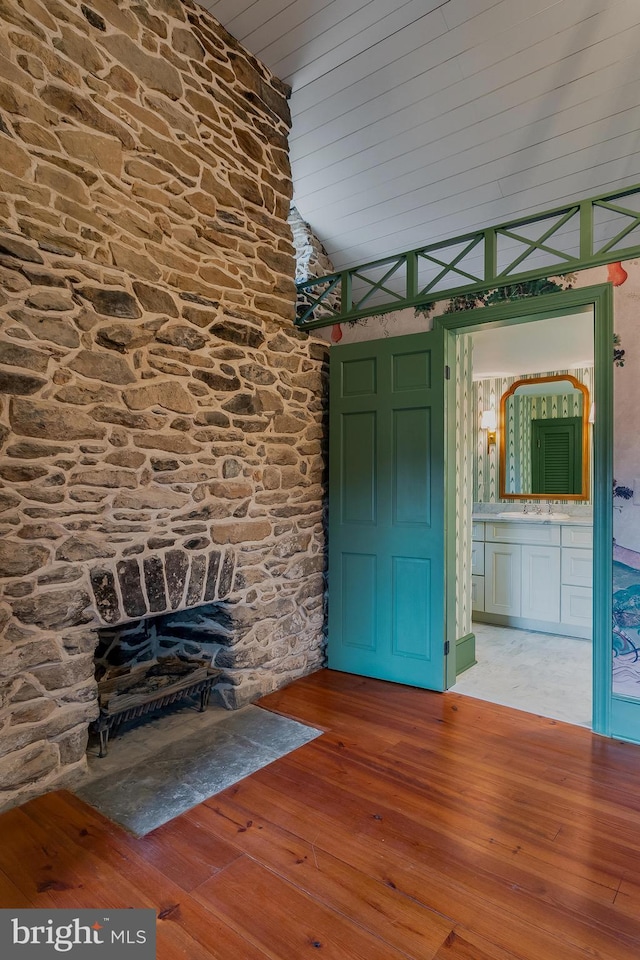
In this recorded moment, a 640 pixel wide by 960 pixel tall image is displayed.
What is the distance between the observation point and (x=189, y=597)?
2.86 metres

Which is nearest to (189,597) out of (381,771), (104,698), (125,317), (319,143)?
(104,698)

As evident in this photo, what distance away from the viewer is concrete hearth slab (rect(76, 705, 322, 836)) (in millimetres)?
2180

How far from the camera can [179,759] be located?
254cm

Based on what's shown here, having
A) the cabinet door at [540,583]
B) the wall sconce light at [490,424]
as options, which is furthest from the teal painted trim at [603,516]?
the wall sconce light at [490,424]

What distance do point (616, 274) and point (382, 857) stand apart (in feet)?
9.46

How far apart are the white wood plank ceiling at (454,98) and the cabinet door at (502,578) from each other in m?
2.74

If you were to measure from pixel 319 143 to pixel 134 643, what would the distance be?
149 inches

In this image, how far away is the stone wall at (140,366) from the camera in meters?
2.21

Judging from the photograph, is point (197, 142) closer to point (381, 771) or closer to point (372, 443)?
point (372, 443)

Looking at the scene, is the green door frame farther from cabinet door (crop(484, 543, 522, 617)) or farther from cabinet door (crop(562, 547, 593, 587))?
cabinet door (crop(484, 543, 522, 617))

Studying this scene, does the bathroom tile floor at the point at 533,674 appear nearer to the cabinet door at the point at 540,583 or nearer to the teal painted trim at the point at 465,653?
the teal painted trim at the point at 465,653

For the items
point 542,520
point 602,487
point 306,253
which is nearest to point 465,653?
point 542,520

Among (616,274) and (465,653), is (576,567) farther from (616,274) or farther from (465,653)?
(616,274)

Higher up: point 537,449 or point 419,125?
point 419,125
